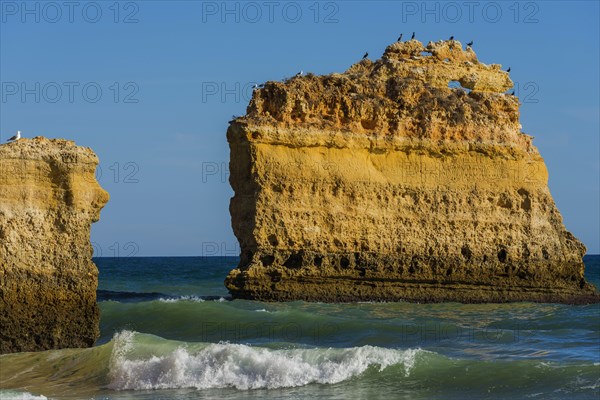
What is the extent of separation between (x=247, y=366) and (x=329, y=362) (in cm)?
118

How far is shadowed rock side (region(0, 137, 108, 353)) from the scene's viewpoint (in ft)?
51.1

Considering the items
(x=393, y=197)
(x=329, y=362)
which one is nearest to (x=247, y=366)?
(x=329, y=362)

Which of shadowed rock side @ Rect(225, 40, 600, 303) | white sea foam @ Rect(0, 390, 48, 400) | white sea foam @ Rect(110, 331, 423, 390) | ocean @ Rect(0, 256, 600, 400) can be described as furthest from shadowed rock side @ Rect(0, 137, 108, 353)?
shadowed rock side @ Rect(225, 40, 600, 303)

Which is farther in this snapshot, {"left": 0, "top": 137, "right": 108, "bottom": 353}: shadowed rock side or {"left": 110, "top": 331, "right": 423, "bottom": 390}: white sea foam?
{"left": 0, "top": 137, "right": 108, "bottom": 353}: shadowed rock side

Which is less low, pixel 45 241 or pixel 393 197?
pixel 393 197

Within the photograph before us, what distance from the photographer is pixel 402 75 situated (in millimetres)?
29094

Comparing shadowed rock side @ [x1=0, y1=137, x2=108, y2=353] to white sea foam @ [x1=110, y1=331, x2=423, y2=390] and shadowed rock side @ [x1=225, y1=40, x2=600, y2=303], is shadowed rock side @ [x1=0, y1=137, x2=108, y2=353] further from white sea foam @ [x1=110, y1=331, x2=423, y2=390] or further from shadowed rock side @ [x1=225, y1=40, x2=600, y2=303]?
shadowed rock side @ [x1=225, y1=40, x2=600, y2=303]

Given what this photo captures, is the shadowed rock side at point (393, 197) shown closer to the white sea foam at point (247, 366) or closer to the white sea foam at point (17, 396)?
the white sea foam at point (247, 366)

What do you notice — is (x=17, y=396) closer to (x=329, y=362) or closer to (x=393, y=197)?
(x=329, y=362)

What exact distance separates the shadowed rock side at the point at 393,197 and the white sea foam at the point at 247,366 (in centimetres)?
969

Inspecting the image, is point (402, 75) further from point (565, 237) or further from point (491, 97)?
point (565, 237)

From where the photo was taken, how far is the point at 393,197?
90.0ft

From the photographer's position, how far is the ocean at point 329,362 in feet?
46.5

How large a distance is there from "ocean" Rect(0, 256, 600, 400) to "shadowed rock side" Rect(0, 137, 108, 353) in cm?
46
